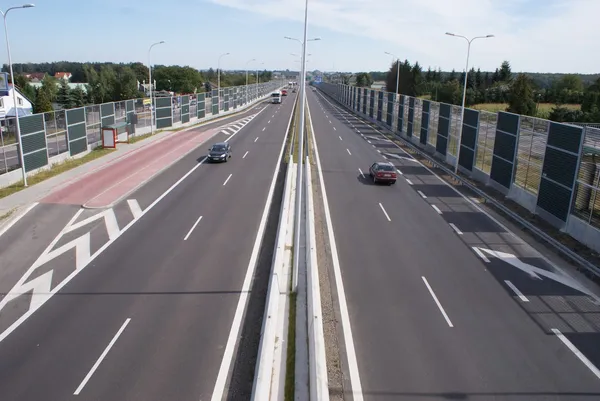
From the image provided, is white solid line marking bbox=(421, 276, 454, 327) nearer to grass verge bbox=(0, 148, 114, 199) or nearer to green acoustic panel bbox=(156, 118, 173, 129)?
grass verge bbox=(0, 148, 114, 199)

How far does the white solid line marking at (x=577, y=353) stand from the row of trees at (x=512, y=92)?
5761 centimetres

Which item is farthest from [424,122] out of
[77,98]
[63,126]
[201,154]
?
[77,98]

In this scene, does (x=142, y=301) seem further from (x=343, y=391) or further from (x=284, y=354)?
(x=343, y=391)

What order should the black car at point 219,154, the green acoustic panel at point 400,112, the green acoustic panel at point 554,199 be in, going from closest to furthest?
the green acoustic panel at point 554,199, the black car at point 219,154, the green acoustic panel at point 400,112

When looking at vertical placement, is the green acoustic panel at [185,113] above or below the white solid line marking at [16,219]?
above

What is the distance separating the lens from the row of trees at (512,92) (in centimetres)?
6825

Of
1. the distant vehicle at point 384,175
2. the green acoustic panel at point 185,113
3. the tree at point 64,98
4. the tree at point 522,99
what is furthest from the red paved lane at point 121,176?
the tree at point 64,98

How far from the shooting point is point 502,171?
2792cm

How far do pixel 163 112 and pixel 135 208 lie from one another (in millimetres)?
33285

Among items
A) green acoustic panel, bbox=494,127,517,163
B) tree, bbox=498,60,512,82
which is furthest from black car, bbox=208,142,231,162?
tree, bbox=498,60,512,82

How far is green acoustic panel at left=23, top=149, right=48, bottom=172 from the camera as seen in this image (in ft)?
95.2

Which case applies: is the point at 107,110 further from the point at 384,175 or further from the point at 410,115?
the point at 410,115

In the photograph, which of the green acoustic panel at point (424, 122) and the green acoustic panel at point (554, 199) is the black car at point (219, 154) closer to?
the green acoustic panel at point (424, 122)

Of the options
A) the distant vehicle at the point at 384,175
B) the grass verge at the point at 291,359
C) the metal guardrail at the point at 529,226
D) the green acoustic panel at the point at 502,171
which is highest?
the green acoustic panel at the point at 502,171
